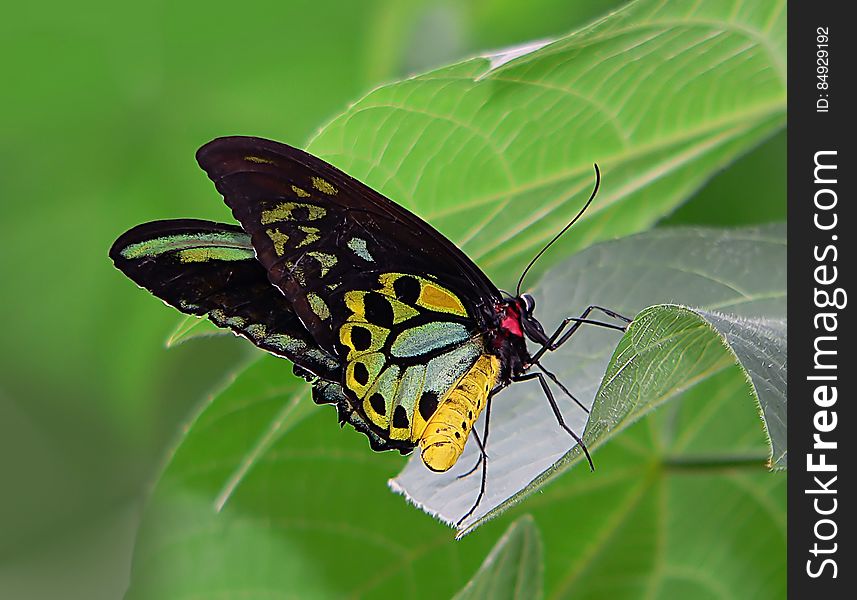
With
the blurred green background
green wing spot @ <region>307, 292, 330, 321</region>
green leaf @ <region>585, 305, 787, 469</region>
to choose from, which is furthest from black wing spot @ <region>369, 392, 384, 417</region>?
the blurred green background

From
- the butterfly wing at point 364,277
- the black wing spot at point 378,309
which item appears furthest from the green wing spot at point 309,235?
the black wing spot at point 378,309

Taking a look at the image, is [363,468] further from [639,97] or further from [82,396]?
[82,396]

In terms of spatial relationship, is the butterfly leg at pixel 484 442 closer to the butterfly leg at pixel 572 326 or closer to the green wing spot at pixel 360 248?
the butterfly leg at pixel 572 326

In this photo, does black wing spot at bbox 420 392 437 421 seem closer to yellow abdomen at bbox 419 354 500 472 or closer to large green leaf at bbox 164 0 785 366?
yellow abdomen at bbox 419 354 500 472

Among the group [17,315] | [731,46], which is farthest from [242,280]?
[17,315]

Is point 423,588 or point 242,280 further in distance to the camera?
point 423,588
